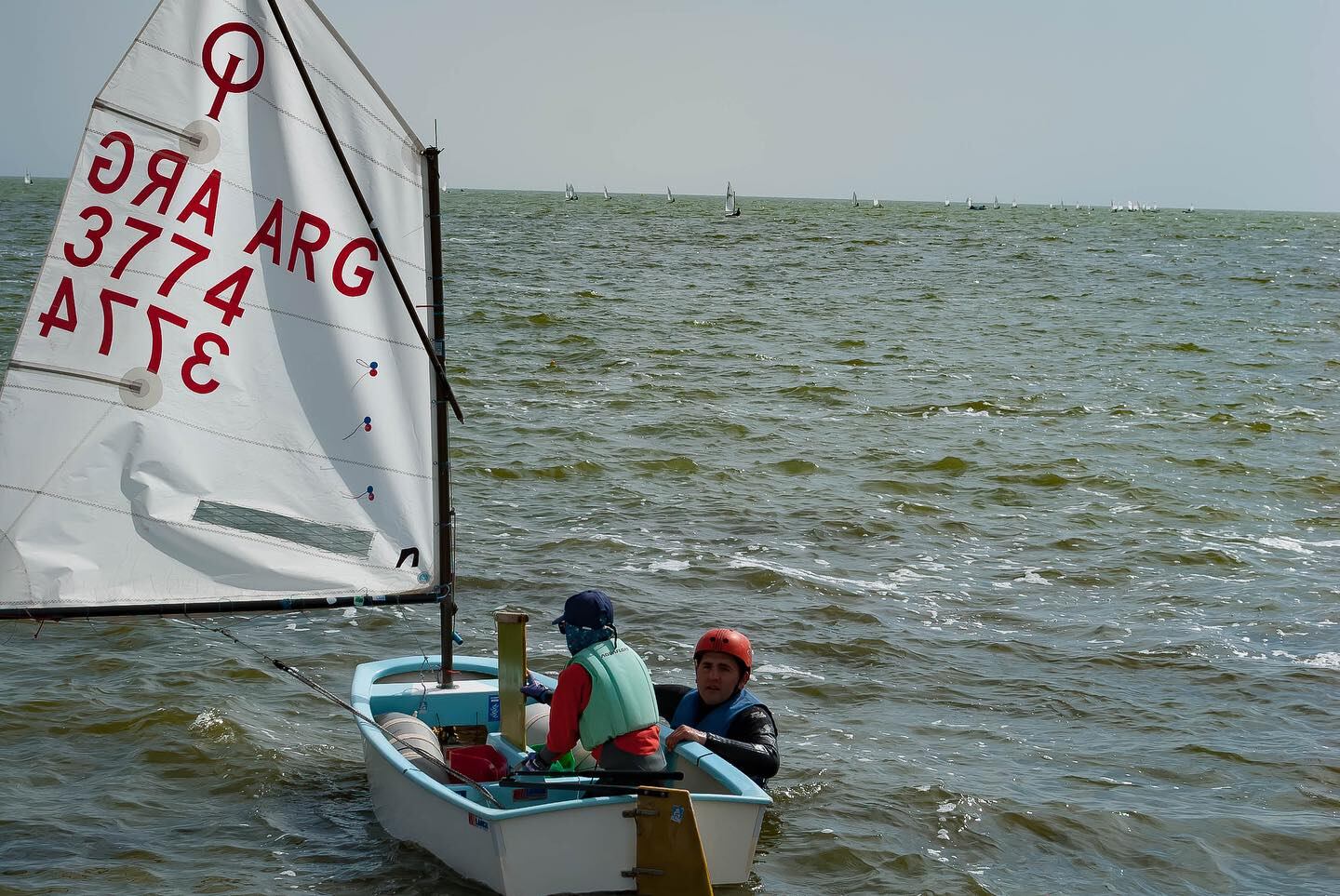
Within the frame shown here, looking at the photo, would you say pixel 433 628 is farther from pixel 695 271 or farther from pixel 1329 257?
pixel 1329 257

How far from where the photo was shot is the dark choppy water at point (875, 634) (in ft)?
27.1

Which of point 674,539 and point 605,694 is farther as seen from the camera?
point 674,539

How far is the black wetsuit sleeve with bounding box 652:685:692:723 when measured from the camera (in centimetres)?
894

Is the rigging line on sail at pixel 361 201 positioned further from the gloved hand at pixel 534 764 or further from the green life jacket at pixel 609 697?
the gloved hand at pixel 534 764

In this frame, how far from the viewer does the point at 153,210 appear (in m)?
7.20

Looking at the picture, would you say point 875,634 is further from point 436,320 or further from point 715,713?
point 436,320

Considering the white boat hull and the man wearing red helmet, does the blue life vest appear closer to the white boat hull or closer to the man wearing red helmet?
the man wearing red helmet

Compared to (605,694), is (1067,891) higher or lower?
lower

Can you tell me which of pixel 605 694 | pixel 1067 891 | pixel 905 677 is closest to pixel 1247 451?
pixel 905 677

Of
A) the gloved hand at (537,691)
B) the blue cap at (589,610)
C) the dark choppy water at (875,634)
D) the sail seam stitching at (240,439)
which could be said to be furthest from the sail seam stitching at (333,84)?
the dark choppy water at (875,634)

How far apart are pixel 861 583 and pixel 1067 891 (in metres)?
6.26

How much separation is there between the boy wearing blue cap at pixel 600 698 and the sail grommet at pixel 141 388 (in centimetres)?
256

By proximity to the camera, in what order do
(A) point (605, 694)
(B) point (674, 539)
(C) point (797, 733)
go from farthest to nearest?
(B) point (674, 539) < (C) point (797, 733) < (A) point (605, 694)

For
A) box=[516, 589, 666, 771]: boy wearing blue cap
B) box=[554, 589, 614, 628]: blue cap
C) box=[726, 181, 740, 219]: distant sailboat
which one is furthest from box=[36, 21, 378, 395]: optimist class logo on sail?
box=[726, 181, 740, 219]: distant sailboat
